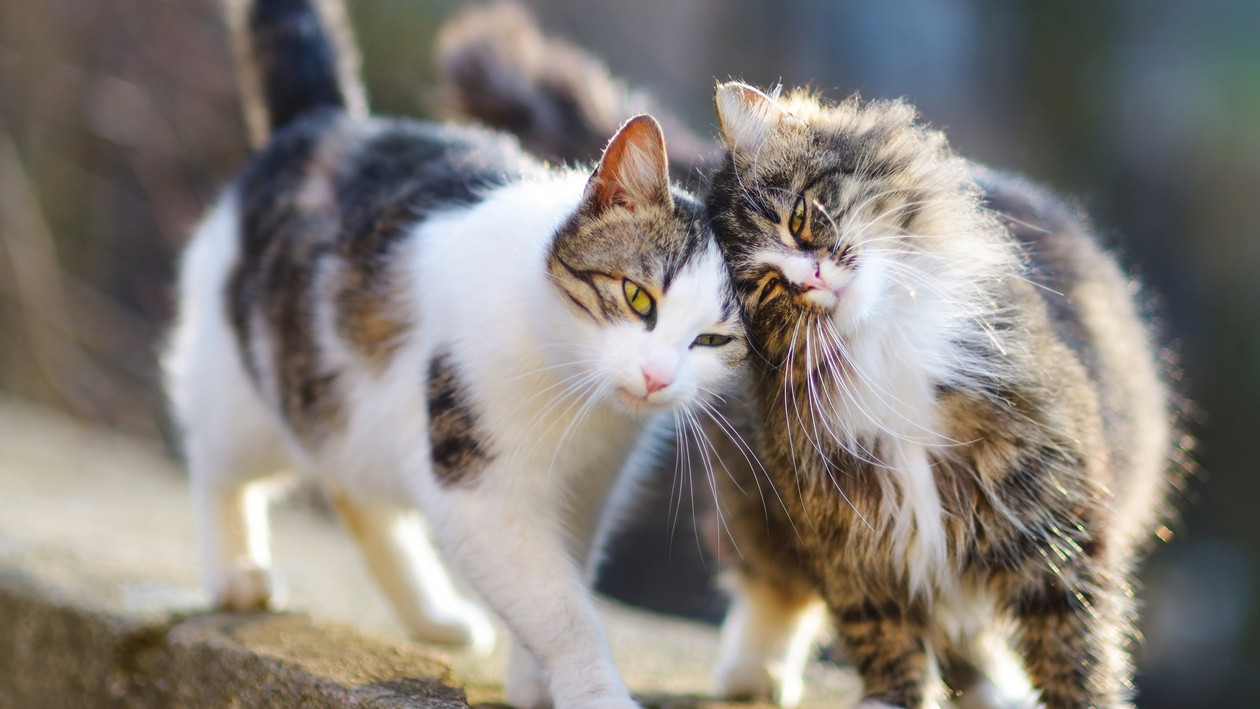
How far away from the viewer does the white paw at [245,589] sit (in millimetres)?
1881

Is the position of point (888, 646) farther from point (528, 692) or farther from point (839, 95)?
point (839, 95)

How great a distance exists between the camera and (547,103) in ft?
6.87

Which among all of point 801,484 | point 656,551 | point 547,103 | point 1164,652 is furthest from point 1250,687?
point 547,103

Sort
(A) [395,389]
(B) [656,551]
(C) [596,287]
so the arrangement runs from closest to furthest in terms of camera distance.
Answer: (C) [596,287] < (A) [395,389] < (B) [656,551]

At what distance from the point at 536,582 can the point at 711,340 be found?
0.42 metres

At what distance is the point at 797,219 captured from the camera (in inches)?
50.3

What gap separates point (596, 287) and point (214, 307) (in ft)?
3.38

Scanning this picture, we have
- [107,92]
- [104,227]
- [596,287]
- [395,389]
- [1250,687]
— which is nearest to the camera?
[596,287]

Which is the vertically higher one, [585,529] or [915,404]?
[915,404]

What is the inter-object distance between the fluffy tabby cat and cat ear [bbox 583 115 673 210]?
0.11 metres

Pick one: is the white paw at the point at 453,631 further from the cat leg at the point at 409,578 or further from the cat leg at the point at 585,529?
the cat leg at the point at 585,529

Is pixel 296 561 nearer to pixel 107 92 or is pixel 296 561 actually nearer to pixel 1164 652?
pixel 107 92

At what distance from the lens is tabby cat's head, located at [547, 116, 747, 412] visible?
1250mm

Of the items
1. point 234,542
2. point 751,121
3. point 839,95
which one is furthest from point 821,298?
point 839,95
